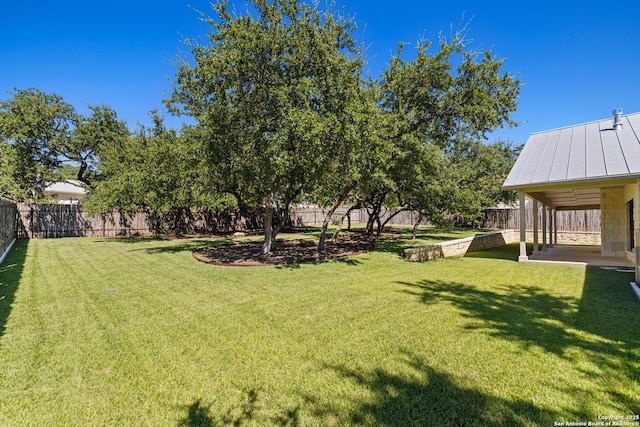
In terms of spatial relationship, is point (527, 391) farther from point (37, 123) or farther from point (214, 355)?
point (37, 123)

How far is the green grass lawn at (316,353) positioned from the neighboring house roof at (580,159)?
3.02 meters

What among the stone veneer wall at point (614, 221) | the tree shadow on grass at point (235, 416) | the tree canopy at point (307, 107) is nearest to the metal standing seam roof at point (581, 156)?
the tree canopy at point (307, 107)

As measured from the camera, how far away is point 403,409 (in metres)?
2.59

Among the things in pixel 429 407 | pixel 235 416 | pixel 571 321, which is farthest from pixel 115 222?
pixel 571 321

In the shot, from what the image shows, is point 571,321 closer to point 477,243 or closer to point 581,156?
point 581,156

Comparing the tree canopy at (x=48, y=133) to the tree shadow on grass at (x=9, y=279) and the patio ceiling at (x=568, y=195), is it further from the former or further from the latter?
the patio ceiling at (x=568, y=195)

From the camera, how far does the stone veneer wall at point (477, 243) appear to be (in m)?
10.6

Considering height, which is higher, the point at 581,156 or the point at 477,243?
the point at 581,156

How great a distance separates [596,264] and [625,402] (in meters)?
8.46

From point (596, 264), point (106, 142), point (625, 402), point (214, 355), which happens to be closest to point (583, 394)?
point (625, 402)

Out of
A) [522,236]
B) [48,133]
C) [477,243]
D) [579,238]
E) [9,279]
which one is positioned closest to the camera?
[9,279]

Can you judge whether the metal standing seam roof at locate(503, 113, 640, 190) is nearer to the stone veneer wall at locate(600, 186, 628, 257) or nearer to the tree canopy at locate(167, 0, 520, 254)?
the tree canopy at locate(167, 0, 520, 254)

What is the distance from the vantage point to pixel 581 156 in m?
9.82

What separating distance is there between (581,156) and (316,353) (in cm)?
1064
